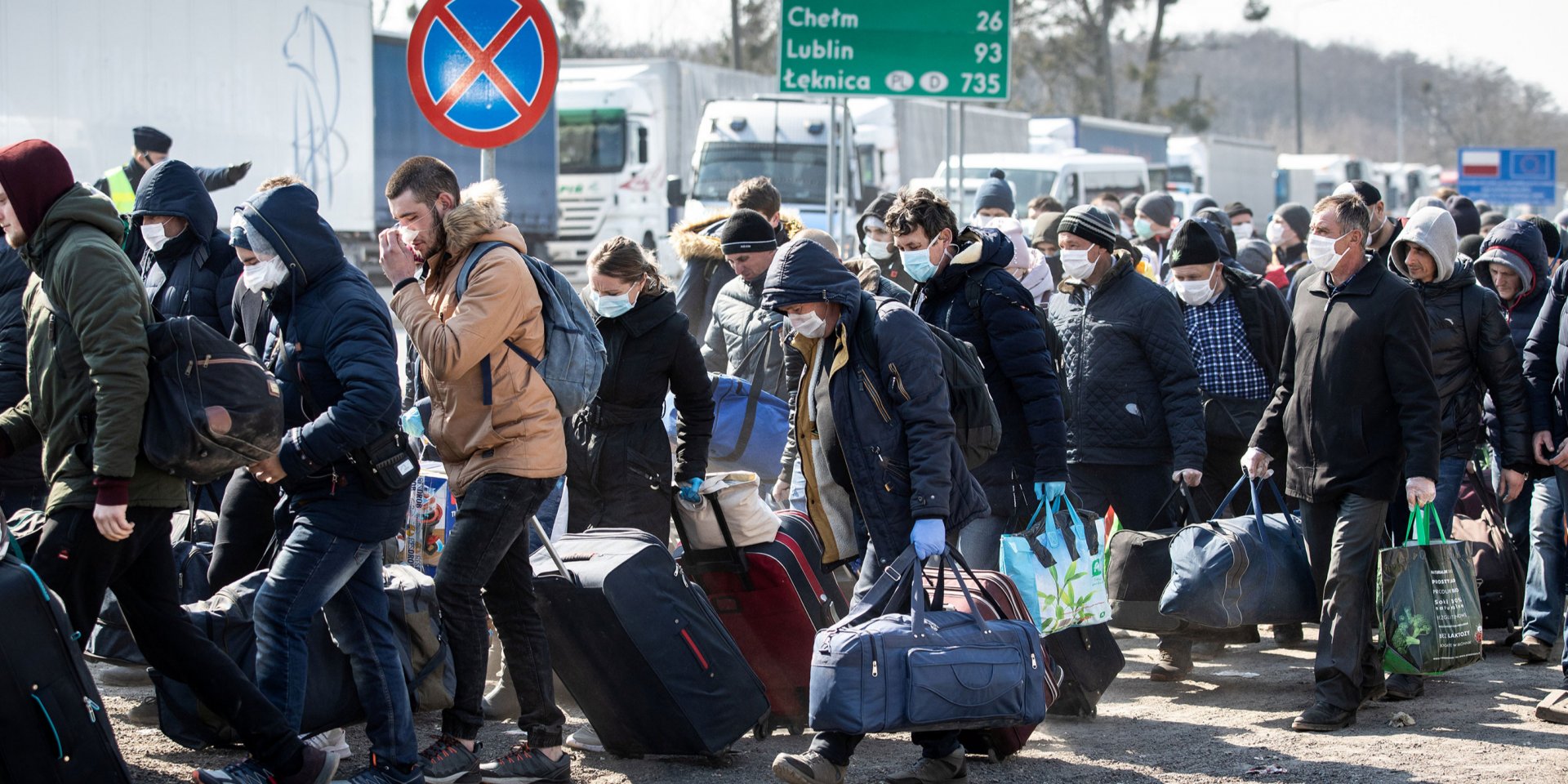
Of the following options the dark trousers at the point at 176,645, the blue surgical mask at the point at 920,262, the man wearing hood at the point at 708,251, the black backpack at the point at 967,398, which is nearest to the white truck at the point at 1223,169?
the man wearing hood at the point at 708,251

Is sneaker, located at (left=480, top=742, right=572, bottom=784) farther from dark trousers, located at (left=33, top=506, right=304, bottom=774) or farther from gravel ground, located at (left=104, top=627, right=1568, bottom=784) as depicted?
dark trousers, located at (left=33, top=506, right=304, bottom=774)

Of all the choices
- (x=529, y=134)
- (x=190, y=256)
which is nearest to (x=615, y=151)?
(x=529, y=134)

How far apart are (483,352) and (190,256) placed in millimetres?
2095

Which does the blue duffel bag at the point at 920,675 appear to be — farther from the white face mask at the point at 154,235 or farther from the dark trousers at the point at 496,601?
the white face mask at the point at 154,235

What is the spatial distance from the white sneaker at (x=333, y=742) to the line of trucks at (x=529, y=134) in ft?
22.6

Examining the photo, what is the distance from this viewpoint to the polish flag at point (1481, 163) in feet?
117

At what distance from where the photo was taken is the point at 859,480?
202 inches

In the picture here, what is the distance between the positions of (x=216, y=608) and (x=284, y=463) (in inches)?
31.2

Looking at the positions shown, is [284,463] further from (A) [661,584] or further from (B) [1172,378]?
(B) [1172,378]

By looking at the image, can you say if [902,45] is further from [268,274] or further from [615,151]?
[615,151]

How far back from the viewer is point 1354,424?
5848 mm

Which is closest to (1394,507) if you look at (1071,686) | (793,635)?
(1071,686)

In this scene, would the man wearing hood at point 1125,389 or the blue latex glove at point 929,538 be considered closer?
the blue latex glove at point 929,538

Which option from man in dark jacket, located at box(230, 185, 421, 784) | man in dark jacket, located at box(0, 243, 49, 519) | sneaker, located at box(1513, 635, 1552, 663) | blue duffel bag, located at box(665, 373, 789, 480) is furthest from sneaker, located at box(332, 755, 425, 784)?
sneaker, located at box(1513, 635, 1552, 663)
